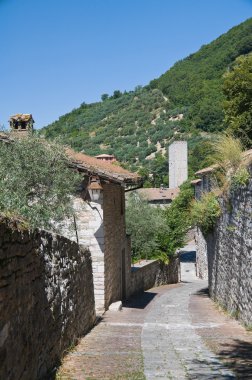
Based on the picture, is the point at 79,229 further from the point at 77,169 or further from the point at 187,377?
the point at 187,377

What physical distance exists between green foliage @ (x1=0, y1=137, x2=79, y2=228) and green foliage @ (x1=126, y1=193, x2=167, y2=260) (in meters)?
15.2

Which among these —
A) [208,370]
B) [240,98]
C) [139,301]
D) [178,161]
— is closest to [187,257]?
[240,98]

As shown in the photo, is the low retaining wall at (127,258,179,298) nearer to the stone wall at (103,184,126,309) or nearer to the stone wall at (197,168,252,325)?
the stone wall at (103,184,126,309)

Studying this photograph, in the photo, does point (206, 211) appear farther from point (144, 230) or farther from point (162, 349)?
point (144, 230)

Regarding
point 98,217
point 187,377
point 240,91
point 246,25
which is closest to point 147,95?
point 246,25

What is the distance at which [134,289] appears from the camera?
21.2 m

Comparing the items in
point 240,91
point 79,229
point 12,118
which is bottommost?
point 79,229

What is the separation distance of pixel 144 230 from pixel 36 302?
851 inches

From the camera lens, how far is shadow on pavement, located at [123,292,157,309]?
679 inches

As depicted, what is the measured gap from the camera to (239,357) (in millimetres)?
7746

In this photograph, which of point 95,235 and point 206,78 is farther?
→ point 206,78

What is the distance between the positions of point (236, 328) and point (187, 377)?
4816 millimetres

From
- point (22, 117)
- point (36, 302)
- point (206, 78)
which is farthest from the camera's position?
point (206, 78)

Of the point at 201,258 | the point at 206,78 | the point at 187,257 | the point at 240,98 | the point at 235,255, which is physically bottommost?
the point at 187,257
